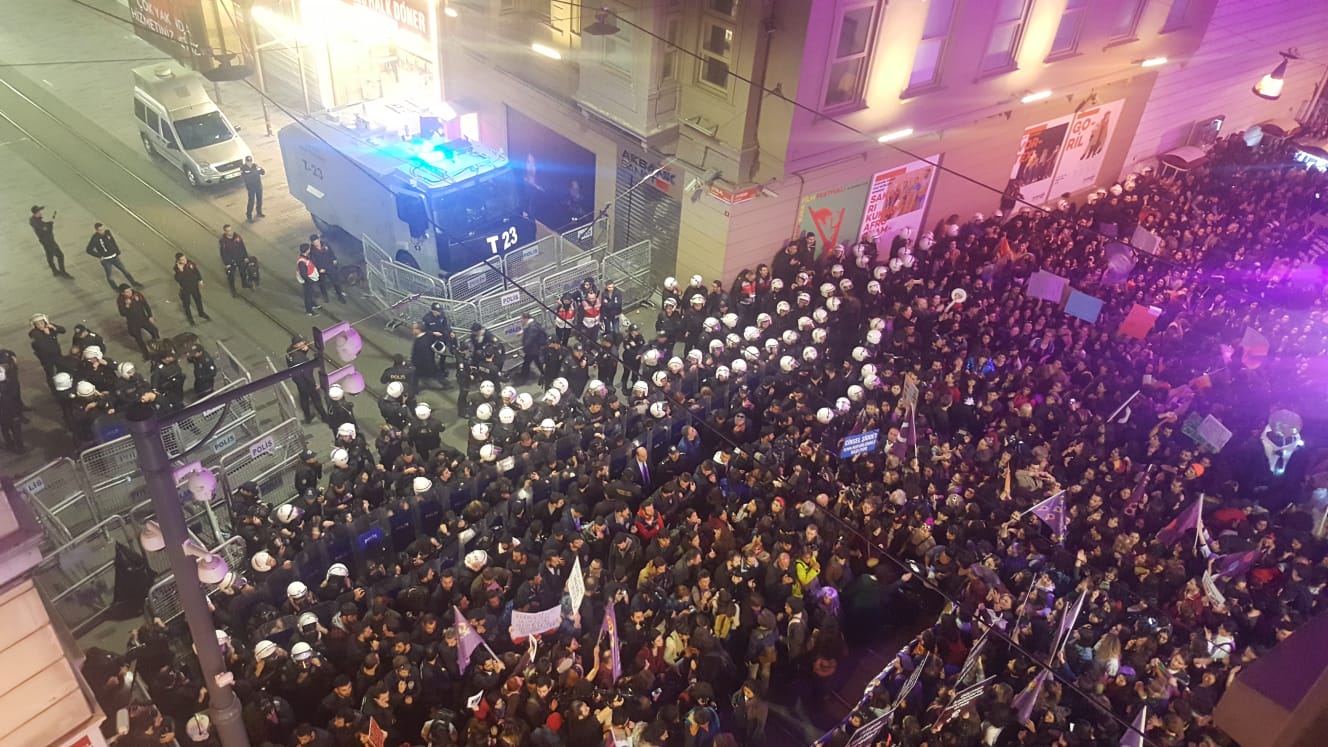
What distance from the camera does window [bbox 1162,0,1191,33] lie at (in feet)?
76.3

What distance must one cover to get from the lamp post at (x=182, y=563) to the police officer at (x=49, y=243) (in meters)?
13.8

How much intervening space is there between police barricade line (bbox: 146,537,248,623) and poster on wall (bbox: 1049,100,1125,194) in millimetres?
21939

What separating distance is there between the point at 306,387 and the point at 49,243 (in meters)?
7.57

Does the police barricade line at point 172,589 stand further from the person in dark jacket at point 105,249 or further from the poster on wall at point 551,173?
the poster on wall at point 551,173

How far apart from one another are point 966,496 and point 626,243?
1085 centimetres

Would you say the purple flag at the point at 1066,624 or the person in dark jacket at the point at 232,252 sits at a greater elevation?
the purple flag at the point at 1066,624

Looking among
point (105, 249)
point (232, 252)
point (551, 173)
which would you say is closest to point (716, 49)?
point (551, 173)

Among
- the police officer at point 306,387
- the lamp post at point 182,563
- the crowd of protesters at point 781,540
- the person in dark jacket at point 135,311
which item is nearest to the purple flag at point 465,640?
the crowd of protesters at point 781,540

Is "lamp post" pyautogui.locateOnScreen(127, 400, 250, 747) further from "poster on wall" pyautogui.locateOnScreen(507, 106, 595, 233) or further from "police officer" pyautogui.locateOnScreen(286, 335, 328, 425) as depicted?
"poster on wall" pyautogui.locateOnScreen(507, 106, 595, 233)

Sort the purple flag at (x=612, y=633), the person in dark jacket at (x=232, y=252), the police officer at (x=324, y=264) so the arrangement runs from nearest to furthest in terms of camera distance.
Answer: the purple flag at (x=612, y=633), the person in dark jacket at (x=232, y=252), the police officer at (x=324, y=264)

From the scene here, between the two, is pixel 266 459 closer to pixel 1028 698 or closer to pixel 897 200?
pixel 1028 698

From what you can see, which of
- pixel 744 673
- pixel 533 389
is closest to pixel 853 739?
pixel 744 673

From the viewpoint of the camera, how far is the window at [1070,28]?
20875mm

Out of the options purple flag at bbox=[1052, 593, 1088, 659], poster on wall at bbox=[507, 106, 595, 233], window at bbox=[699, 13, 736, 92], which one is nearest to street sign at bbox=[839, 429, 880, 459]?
purple flag at bbox=[1052, 593, 1088, 659]
